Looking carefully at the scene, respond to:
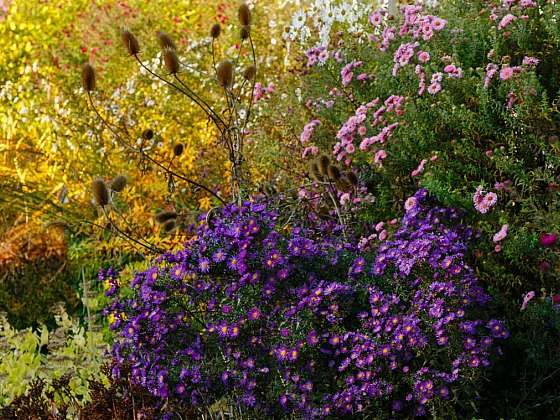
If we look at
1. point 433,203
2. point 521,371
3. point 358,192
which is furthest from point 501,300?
point 358,192

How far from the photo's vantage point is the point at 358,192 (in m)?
4.53

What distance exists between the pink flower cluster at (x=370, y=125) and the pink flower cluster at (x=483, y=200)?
1.91 feet

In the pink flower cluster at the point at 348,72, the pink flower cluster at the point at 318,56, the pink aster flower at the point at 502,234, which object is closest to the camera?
the pink aster flower at the point at 502,234

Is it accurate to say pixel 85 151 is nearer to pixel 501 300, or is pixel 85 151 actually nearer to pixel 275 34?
pixel 275 34

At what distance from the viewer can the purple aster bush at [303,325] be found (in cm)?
324

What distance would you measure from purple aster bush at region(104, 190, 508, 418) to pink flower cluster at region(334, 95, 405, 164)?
723 mm

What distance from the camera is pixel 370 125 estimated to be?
14.6 ft

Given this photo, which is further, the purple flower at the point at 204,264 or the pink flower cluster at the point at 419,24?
the pink flower cluster at the point at 419,24

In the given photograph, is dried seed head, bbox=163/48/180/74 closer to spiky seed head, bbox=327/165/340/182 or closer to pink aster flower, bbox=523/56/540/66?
spiky seed head, bbox=327/165/340/182

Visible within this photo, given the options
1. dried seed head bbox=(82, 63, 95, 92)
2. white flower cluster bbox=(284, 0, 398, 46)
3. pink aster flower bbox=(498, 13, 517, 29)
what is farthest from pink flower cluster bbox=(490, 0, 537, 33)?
dried seed head bbox=(82, 63, 95, 92)

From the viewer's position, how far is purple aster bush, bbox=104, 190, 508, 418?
3244mm

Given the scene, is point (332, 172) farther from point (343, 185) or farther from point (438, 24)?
point (438, 24)

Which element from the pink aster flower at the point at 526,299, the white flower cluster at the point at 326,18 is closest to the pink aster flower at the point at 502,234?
the pink aster flower at the point at 526,299

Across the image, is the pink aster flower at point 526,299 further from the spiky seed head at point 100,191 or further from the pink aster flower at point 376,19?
the pink aster flower at point 376,19
